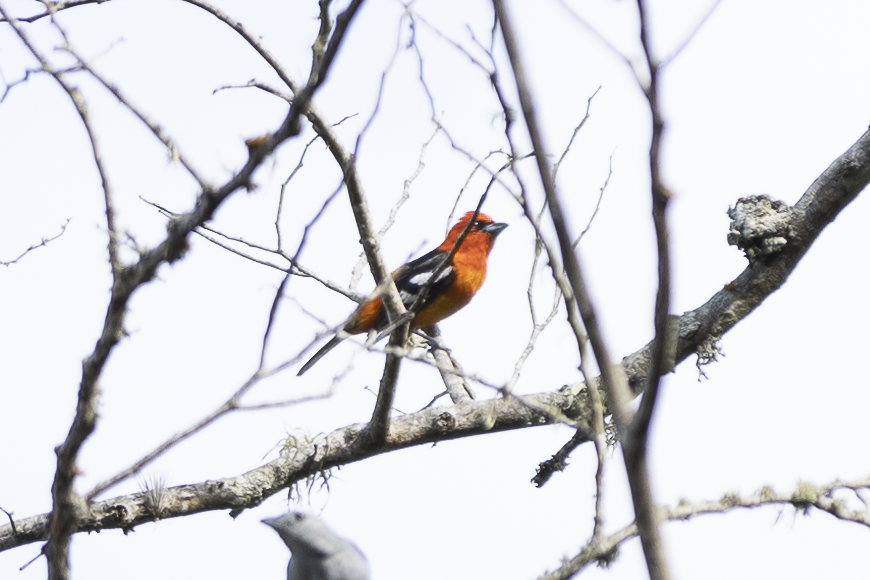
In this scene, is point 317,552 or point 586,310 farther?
point 317,552

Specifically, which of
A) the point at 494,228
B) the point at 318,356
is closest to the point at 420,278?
the point at 318,356

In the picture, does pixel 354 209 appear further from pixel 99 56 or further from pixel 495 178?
pixel 99 56

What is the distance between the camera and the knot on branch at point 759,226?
416 cm

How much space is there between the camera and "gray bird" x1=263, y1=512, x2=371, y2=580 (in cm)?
372

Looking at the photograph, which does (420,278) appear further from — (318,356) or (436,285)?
(318,356)

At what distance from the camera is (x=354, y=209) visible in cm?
326

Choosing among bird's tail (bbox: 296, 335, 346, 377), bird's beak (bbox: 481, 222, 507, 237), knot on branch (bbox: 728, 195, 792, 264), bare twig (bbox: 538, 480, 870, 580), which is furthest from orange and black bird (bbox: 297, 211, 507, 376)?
bare twig (bbox: 538, 480, 870, 580)

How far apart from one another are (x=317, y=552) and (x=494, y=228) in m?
3.63

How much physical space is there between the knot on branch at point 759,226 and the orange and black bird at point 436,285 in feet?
5.57

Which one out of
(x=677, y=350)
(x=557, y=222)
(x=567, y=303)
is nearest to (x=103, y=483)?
(x=567, y=303)

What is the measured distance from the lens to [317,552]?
375cm

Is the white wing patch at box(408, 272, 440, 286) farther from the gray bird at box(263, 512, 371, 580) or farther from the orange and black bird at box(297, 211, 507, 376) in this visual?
the gray bird at box(263, 512, 371, 580)

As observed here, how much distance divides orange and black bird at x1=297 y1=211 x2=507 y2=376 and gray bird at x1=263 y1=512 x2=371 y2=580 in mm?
1725

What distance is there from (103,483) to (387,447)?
219 cm
